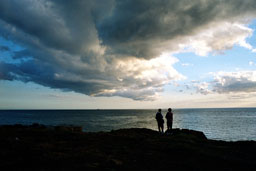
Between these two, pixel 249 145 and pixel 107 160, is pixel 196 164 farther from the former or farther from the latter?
pixel 249 145

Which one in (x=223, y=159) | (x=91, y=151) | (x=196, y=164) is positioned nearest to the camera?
(x=196, y=164)

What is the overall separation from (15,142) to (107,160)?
7.69 meters

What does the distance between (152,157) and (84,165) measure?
4100 millimetres

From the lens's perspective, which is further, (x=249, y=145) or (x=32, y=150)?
(x=249, y=145)

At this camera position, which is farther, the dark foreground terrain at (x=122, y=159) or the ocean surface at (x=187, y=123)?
the ocean surface at (x=187, y=123)

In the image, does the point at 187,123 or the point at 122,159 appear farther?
the point at 187,123

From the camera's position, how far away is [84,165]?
812cm

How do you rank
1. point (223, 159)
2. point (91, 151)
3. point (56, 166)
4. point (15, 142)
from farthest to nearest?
point (15, 142) → point (91, 151) → point (223, 159) → point (56, 166)

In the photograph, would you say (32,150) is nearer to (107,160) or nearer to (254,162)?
(107,160)

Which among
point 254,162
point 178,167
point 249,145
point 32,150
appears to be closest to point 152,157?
point 178,167

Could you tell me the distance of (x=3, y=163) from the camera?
8016 millimetres

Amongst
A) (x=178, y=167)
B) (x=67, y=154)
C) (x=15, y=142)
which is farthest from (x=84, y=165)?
(x=15, y=142)

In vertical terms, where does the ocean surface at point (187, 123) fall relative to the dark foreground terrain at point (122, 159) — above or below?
below

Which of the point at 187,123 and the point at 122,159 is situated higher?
the point at 122,159
